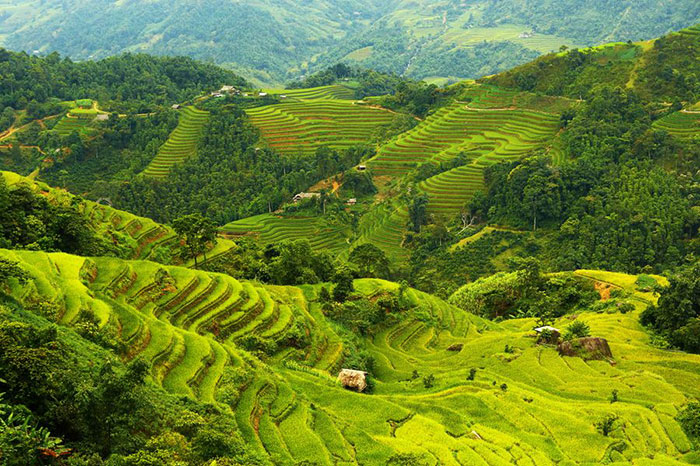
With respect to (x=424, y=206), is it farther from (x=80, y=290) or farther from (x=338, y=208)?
(x=80, y=290)

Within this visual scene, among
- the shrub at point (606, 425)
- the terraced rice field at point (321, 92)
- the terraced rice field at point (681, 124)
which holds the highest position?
the terraced rice field at point (681, 124)

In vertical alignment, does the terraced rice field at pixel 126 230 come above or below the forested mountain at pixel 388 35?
below

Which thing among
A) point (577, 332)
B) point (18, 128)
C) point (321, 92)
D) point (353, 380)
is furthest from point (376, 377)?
point (321, 92)

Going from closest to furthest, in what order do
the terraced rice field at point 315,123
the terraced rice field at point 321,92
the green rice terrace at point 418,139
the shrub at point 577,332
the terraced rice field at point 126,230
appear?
the shrub at point 577,332 → the terraced rice field at point 126,230 → the green rice terrace at point 418,139 → the terraced rice field at point 315,123 → the terraced rice field at point 321,92

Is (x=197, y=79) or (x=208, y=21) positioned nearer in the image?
(x=197, y=79)

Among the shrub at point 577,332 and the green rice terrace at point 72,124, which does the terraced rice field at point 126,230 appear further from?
the green rice terrace at point 72,124

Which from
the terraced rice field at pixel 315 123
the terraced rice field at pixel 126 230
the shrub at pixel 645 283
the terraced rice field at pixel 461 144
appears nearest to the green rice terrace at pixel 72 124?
the terraced rice field at pixel 315 123

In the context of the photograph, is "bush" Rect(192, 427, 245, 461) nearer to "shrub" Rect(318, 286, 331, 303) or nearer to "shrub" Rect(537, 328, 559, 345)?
"shrub" Rect(318, 286, 331, 303)

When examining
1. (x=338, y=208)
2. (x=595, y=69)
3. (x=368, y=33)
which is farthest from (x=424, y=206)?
(x=368, y=33)
